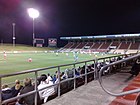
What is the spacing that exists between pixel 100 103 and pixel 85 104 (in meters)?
0.37

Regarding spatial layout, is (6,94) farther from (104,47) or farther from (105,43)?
(105,43)

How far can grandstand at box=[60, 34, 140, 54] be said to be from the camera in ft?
201

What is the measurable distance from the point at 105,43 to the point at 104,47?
4056mm

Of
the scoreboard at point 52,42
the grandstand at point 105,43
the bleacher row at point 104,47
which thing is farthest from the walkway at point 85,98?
the scoreboard at point 52,42

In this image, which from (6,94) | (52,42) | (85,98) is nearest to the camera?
(6,94)

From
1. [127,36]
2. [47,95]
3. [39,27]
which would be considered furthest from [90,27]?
[47,95]

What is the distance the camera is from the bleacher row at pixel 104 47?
59.7m

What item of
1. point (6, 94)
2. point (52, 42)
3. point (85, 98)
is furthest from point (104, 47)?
point (6, 94)

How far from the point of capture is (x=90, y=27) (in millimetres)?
67250

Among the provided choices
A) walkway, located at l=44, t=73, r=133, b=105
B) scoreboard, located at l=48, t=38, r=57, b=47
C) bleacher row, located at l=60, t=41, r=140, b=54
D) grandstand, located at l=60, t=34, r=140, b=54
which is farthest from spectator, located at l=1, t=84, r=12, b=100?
scoreboard, located at l=48, t=38, r=57, b=47

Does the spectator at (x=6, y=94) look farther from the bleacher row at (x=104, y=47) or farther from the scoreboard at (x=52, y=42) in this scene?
Answer: the scoreboard at (x=52, y=42)

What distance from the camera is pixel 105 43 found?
2751 inches

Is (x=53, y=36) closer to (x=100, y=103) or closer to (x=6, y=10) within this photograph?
(x=6, y=10)

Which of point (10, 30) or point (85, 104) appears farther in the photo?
point (10, 30)
